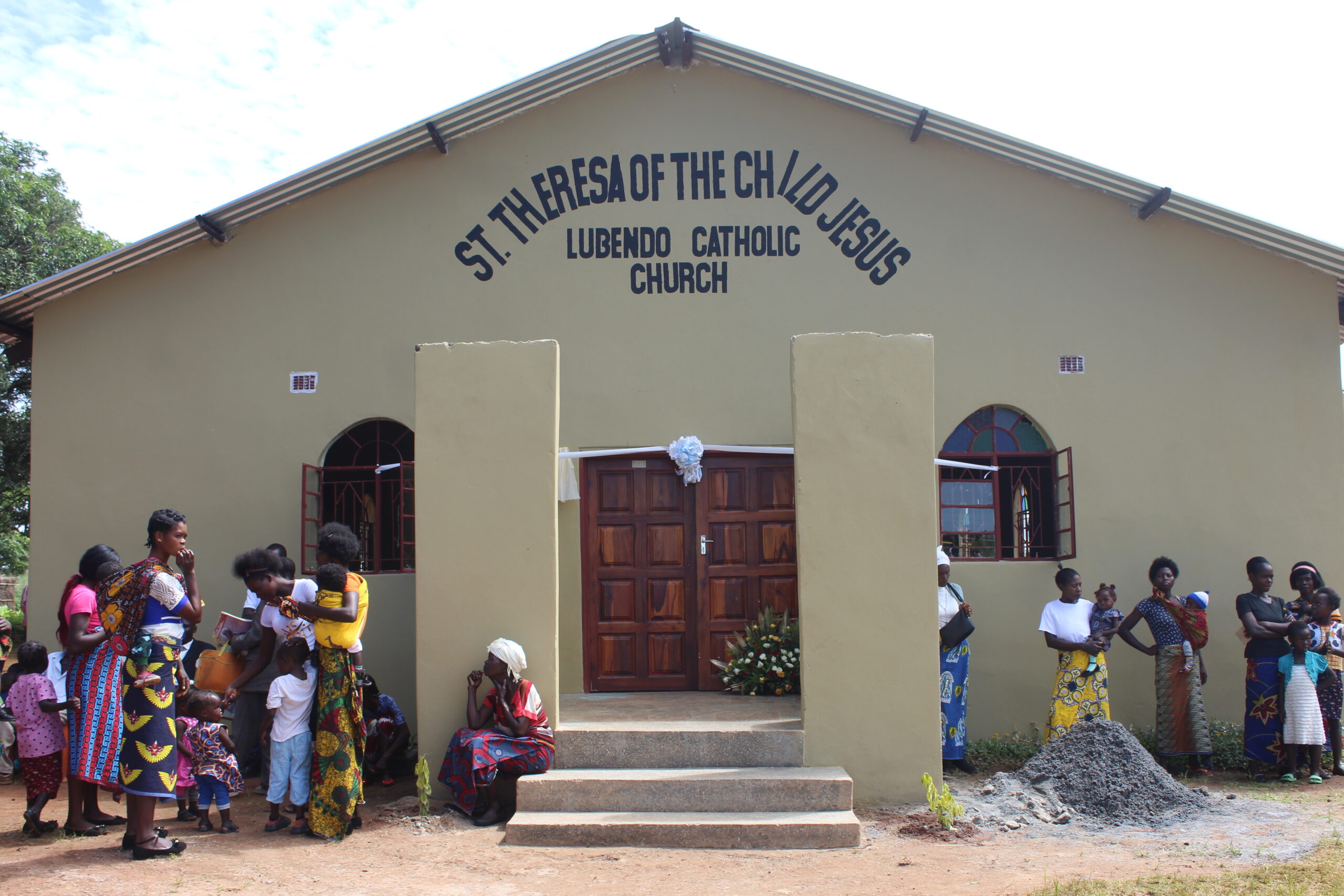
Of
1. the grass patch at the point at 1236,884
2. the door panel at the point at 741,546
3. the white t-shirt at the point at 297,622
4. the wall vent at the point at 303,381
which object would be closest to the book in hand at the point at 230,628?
the white t-shirt at the point at 297,622

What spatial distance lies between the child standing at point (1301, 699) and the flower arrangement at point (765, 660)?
11.2 ft

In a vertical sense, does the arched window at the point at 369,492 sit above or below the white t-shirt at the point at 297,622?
above

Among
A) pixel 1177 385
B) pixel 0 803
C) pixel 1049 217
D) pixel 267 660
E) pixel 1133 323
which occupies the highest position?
pixel 1049 217

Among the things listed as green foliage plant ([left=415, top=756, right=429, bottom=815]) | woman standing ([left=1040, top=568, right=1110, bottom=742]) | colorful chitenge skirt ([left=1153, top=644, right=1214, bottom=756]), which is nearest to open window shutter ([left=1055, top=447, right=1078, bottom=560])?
woman standing ([left=1040, top=568, right=1110, bottom=742])

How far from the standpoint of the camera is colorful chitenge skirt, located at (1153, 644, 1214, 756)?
7.52 m

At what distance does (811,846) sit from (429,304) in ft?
17.4

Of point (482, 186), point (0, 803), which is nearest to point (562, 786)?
point (0, 803)

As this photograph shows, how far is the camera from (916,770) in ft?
20.5

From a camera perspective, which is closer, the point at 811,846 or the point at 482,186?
the point at 811,846

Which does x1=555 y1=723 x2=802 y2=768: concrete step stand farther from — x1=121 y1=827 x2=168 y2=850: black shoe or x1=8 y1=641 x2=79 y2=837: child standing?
x1=8 y1=641 x2=79 y2=837: child standing

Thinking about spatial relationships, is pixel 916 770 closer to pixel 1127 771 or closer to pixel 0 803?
pixel 1127 771

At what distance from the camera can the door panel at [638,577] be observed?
27.3 ft

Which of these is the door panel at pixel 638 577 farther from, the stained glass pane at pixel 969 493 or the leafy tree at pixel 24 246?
the leafy tree at pixel 24 246

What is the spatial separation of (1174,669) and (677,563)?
12.4 ft
